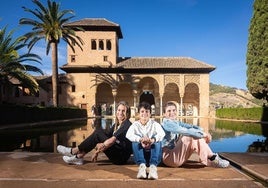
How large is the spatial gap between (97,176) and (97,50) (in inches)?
1504

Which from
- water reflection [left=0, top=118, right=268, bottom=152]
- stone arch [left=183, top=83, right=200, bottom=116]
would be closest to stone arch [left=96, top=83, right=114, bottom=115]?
stone arch [left=183, top=83, right=200, bottom=116]

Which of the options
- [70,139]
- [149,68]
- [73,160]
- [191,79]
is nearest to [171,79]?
[191,79]

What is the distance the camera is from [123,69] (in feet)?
135

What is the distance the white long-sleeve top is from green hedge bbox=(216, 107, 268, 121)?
22.8 m

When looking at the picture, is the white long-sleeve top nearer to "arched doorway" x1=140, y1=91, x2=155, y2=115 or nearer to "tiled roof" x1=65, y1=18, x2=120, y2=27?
"tiled roof" x1=65, y1=18, x2=120, y2=27

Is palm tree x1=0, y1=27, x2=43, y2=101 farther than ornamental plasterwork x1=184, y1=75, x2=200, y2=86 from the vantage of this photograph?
No

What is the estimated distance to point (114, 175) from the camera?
470 centimetres

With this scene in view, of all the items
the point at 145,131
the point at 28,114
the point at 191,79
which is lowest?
the point at 28,114

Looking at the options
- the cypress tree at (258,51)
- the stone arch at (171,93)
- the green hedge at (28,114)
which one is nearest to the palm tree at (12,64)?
the green hedge at (28,114)

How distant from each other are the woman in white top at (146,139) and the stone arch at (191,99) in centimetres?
4021

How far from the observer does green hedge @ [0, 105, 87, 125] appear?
19.0 metres

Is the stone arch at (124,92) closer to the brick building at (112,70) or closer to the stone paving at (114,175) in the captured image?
the brick building at (112,70)

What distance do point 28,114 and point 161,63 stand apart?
23614 mm

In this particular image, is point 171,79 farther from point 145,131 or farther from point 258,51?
point 145,131
